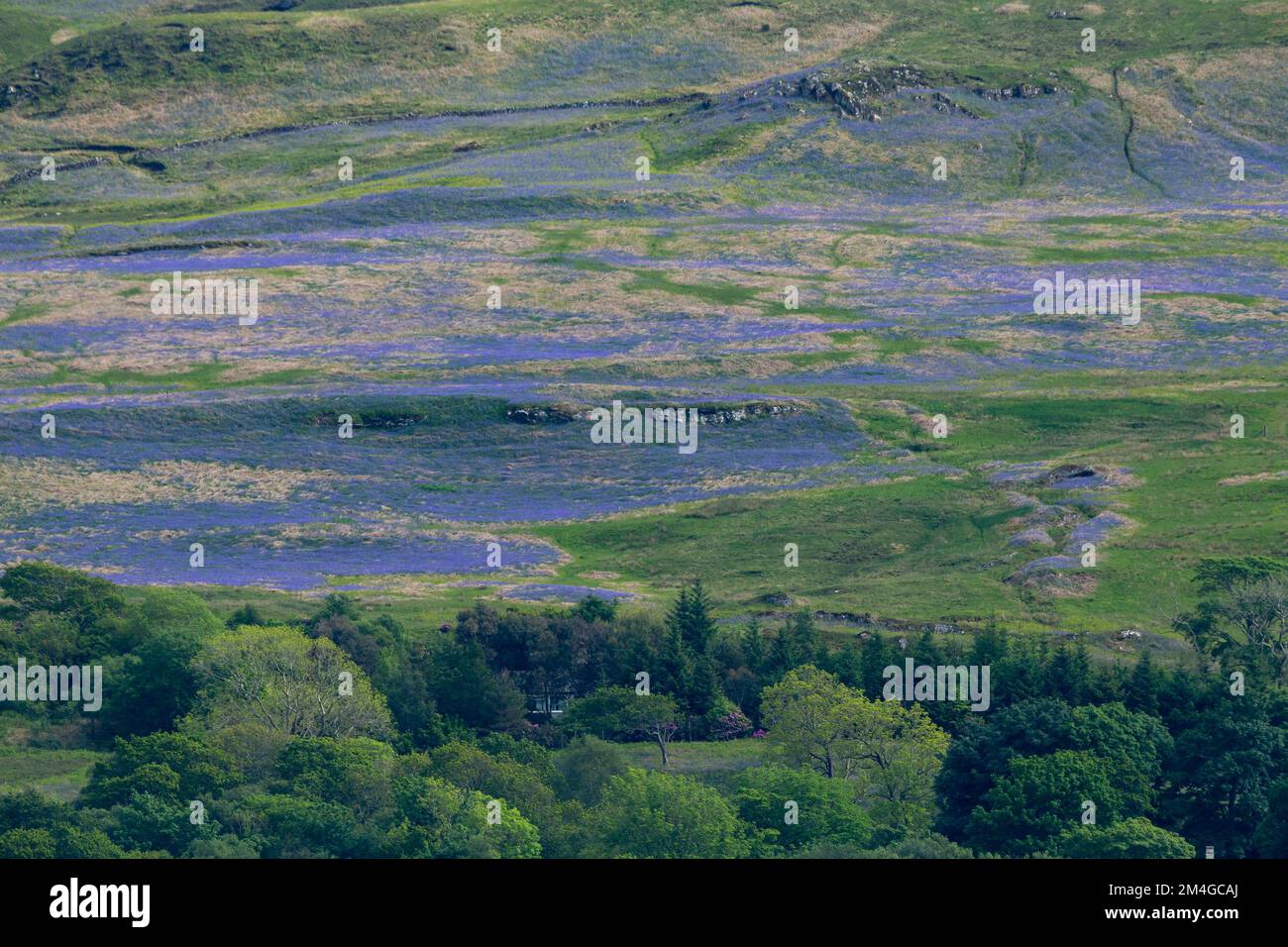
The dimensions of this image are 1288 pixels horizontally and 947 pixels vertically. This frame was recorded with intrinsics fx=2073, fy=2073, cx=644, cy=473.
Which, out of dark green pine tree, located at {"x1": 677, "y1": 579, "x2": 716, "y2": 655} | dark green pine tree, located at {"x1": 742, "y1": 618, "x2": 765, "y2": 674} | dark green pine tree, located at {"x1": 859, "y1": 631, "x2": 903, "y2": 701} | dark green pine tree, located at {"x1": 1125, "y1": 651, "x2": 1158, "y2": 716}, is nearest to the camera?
dark green pine tree, located at {"x1": 1125, "y1": 651, "x2": 1158, "y2": 716}

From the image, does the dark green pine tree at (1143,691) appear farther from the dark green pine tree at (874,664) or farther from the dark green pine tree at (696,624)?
the dark green pine tree at (696,624)

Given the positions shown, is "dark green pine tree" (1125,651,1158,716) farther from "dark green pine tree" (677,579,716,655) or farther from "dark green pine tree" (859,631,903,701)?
"dark green pine tree" (677,579,716,655)

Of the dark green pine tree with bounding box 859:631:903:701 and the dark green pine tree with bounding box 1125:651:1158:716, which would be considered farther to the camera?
the dark green pine tree with bounding box 859:631:903:701

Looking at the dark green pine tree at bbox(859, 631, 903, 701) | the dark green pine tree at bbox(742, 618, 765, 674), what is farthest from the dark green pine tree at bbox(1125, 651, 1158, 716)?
the dark green pine tree at bbox(742, 618, 765, 674)

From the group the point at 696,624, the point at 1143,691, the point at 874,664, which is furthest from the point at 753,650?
the point at 1143,691

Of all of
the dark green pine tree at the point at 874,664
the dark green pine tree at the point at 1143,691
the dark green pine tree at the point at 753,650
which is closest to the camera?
the dark green pine tree at the point at 1143,691

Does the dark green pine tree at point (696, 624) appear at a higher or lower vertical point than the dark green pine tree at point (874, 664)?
higher

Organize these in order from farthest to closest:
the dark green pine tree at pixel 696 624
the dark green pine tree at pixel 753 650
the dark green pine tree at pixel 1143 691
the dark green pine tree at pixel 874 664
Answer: the dark green pine tree at pixel 696 624
the dark green pine tree at pixel 753 650
the dark green pine tree at pixel 874 664
the dark green pine tree at pixel 1143 691

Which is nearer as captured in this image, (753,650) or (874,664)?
(874,664)

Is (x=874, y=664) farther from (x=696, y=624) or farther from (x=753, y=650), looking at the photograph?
(x=696, y=624)

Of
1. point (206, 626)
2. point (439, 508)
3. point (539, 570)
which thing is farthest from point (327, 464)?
point (206, 626)

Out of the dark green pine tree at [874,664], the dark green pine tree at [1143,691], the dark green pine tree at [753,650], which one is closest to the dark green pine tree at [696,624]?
the dark green pine tree at [753,650]

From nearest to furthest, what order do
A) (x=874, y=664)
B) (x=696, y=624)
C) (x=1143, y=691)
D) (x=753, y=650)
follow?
(x=1143, y=691) < (x=874, y=664) < (x=753, y=650) < (x=696, y=624)
